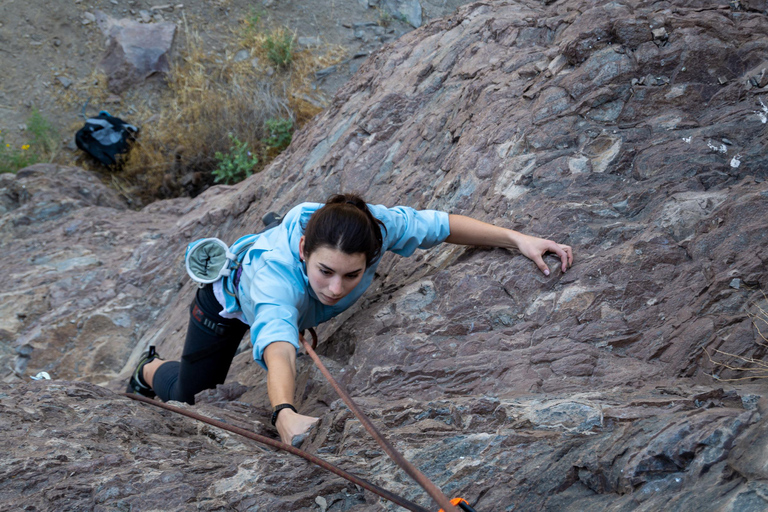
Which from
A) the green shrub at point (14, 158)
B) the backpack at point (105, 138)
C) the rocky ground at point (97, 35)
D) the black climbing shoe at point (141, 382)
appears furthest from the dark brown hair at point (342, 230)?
the green shrub at point (14, 158)

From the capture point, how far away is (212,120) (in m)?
8.07

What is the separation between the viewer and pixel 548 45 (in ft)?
12.9

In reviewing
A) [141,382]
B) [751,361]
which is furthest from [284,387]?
[141,382]

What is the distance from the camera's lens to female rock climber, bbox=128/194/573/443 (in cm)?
254

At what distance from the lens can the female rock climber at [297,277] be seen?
2.54 meters

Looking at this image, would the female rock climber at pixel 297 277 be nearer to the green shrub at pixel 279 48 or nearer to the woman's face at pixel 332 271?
the woman's face at pixel 332 271

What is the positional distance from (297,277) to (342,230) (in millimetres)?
341

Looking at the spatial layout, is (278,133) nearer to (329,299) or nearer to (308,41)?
(308,41)

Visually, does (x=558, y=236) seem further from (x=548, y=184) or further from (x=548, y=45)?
(x=548, y=45)

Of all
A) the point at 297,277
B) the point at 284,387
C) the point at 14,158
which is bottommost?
the point at 14,158

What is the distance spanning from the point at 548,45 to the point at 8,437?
3369 mm

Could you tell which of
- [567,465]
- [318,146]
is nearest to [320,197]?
[318,146]

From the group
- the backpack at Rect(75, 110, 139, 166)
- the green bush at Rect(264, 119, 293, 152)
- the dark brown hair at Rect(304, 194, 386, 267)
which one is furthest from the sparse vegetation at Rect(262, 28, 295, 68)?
the dark brown hair at Rect(304, 194, 386, 267)

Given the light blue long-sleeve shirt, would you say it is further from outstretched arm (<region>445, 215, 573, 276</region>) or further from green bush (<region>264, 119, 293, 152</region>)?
green bush (<region>264, 119, 293, 152</region>)
